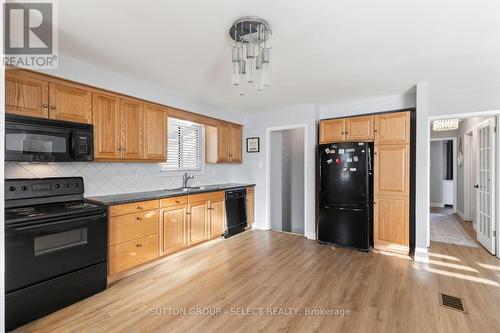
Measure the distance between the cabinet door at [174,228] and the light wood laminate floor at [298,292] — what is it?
0.66 feet

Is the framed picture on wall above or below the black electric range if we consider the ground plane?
above

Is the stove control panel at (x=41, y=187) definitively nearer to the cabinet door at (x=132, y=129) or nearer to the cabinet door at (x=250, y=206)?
the cabinet door at (x=132, y=129)

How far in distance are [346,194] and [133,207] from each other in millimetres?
2948

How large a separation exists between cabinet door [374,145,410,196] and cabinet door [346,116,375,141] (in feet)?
0.78

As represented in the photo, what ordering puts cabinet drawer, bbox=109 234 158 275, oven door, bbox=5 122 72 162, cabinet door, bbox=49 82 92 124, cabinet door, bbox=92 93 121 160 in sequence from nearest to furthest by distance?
oven door, bbox=5 122 72 162 < cabinet door, bbox=49 82 92 124 < cabinet drawer, bbox=109 234 158 275 < cabinet door, bbox=92 93 121 160

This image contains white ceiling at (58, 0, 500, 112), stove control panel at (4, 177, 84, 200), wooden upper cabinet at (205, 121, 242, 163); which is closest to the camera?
white ceiling at (58, 0, 500, 112)

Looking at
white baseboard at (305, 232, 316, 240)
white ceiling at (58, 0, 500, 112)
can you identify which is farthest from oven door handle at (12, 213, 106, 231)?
white baseboard at (305, 232, 316, 240)

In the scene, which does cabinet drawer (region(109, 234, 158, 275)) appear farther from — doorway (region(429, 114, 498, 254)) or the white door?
the white door

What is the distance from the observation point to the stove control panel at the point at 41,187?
2240 millimetres

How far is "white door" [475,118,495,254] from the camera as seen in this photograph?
342 centimetres

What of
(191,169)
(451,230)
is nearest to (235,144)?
(191,169)

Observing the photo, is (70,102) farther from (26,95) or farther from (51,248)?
(51,248)

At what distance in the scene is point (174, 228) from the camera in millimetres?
3297

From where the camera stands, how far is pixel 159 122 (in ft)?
11.4
